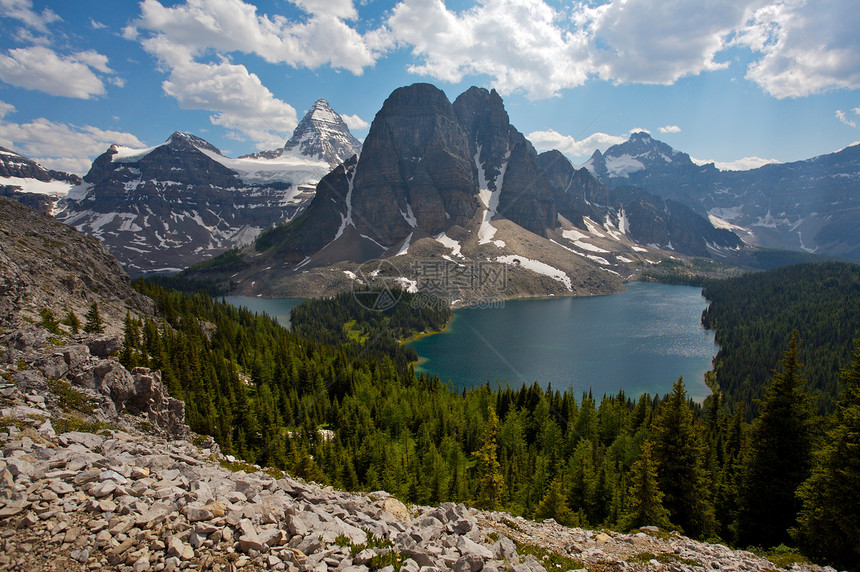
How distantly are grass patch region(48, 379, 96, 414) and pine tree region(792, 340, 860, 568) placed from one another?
30449 mm

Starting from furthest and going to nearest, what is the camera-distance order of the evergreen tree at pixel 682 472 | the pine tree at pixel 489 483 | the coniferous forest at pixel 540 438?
1. the pine tree at pixel 489 483
2. the evergreen tree at pixel 682 472
3. the coniferous forest at pixel 540 438

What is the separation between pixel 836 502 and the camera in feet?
52.0

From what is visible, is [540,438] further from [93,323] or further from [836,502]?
[93,323]

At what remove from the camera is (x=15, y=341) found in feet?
64.5

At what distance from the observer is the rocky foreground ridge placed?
766 centimetres

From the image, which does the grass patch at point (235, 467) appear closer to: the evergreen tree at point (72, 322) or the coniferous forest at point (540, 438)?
the coniferous forest at point (540, 438)

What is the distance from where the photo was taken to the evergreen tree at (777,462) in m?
20.1

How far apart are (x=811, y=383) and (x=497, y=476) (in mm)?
97129

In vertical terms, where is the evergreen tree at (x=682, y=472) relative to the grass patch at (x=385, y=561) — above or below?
below

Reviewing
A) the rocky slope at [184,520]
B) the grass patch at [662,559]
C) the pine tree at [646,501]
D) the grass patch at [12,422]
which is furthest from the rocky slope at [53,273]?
the pine tree at [646,501]

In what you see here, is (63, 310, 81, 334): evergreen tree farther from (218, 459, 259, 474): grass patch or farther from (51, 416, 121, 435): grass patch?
(218, 459, 259, 474): grass patch

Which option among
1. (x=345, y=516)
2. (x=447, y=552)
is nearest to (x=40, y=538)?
(x=345, y=516)

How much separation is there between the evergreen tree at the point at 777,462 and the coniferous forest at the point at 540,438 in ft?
0.21

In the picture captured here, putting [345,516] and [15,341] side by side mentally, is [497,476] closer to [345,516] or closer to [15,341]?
[345,516]
